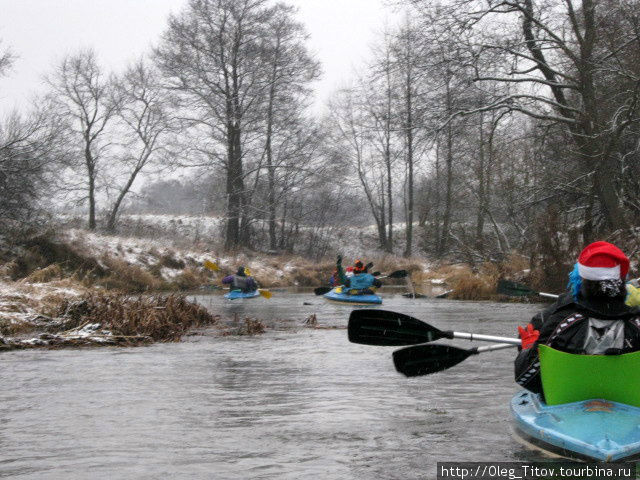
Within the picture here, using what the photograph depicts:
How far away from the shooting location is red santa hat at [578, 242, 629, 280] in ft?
14.1

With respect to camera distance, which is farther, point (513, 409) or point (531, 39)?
point (531, 39)

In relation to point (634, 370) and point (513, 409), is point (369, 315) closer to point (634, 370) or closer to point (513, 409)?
point (513, 409)

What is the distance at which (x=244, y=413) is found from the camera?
20.7ft

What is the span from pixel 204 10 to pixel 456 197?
41.1ft

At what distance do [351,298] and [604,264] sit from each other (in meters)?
14.2

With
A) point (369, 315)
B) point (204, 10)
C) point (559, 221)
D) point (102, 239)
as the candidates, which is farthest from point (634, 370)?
point (204, 10)

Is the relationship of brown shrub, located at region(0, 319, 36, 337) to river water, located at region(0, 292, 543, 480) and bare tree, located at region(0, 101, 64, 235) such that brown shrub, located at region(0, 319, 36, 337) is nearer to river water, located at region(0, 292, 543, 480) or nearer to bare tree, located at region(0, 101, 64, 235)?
river water, located at region(0, 292, 543, 480)

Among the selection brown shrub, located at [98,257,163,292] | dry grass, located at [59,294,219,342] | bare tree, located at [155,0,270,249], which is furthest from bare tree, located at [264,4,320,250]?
dry grass, located at [59,294,219,342]

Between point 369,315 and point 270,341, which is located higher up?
point 369,315

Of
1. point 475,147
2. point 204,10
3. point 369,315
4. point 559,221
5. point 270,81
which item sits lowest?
point 369,315

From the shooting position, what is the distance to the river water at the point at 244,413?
4.87 m

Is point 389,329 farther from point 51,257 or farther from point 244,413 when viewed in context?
point 51,257

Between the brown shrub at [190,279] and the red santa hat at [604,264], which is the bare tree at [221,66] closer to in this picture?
the brown shrub at [190,279]

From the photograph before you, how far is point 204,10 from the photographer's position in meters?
25.7
